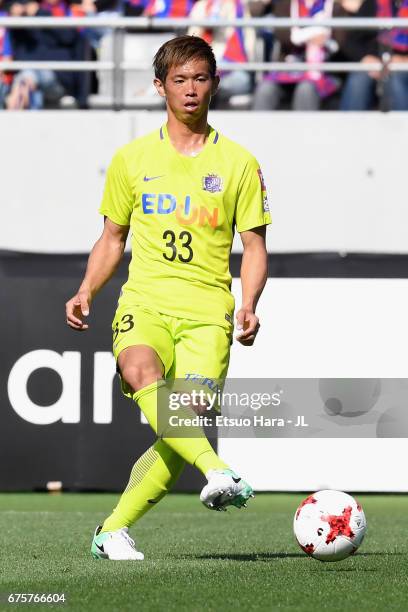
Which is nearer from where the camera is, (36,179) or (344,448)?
(344,448)

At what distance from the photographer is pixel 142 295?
5898 mm

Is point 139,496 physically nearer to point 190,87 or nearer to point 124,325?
point 124,325

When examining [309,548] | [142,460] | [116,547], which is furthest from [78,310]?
[309,548]

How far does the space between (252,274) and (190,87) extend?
0.89 metres

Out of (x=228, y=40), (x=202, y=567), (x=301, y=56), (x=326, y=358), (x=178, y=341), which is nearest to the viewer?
(x=202, y=567)

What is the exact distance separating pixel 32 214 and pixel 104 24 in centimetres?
203

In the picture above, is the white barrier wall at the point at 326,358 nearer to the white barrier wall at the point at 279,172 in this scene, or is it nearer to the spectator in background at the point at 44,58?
the white barrier wall at the point at 279,172

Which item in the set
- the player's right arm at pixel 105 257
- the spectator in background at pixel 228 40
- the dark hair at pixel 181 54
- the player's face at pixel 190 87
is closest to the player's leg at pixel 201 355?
the player's right arm at pixel 105 257

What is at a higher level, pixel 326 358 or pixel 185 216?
pixel 185 216

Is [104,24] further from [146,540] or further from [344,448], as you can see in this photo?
[146,540]

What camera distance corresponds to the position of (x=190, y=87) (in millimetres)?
5793

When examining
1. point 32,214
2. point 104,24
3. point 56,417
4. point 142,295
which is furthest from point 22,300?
point 142,295

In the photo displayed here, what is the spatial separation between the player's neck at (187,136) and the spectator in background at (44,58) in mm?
7061

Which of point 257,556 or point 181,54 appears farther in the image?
point 257,556
